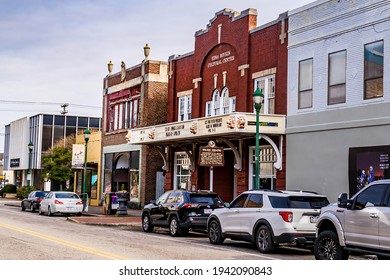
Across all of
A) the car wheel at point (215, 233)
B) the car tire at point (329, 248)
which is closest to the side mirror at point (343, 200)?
the car tire at point (329, 248)

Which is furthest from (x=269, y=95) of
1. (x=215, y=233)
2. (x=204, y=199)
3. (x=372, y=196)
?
(x=372, y=196)

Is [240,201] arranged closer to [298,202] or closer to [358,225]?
[298,202]

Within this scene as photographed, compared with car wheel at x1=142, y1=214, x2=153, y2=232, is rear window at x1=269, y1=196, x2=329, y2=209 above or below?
above

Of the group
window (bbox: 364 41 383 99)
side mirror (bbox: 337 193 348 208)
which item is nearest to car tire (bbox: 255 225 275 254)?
side mirror (bbox: 337 193 348 208)

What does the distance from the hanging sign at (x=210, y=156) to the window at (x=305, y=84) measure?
149 inches

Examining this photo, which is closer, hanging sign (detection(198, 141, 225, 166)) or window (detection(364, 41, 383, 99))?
window (detection(364, 41, 383, 99))

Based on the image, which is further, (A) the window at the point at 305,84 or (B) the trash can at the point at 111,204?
(B) the trash can at the point at 111,204

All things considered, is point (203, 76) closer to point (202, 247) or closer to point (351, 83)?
point (351, 83)

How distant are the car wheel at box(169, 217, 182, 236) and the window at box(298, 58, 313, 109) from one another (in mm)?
7744

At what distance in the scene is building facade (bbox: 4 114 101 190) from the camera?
67.4 m

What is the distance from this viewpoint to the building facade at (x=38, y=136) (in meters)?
67.4

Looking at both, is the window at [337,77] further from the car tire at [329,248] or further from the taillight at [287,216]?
the car tire at [329,248]

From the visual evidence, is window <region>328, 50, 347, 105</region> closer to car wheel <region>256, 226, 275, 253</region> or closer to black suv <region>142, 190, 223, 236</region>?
black suv <region>142, 190, 223, 236</region>

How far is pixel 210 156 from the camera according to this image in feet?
82.7
